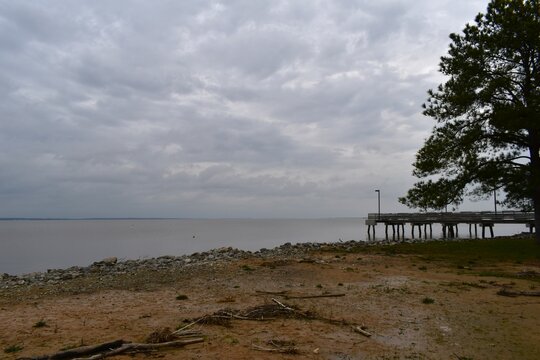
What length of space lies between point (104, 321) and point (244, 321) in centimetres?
334

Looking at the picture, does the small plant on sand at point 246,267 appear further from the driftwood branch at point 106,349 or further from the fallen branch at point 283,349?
the fallen branch at point 283,349

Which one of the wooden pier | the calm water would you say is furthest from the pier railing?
the calm water

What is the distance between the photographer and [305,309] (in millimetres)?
9805

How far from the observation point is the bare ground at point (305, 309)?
23.2ft

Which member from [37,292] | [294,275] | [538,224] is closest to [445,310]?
[294,275]

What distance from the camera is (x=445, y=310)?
9766 millimetres

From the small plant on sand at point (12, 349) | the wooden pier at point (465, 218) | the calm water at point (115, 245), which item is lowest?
the calm water at point (115, 245)

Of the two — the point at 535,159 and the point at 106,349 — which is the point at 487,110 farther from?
the point at 106,349

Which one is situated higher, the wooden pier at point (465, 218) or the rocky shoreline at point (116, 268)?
the wooden pier at point (465, 218)

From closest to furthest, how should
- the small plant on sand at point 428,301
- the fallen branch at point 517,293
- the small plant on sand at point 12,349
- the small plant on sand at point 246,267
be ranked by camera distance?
1. the small plant on sand at point 12,349
2. the small plant on sand at point 428,301
3. the fallen branch at point 517,293
4. the small plant on sand at point 246,267

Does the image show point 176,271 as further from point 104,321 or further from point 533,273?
point 533,273

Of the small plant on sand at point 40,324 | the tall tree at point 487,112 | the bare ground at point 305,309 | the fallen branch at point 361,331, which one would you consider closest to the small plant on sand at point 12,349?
the bare ground at point 305,309

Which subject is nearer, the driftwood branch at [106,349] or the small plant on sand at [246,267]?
the driftwood branch at [106,349]

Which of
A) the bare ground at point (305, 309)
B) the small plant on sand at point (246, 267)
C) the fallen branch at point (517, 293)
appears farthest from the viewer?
the small plant on sand at point (246, 267)
